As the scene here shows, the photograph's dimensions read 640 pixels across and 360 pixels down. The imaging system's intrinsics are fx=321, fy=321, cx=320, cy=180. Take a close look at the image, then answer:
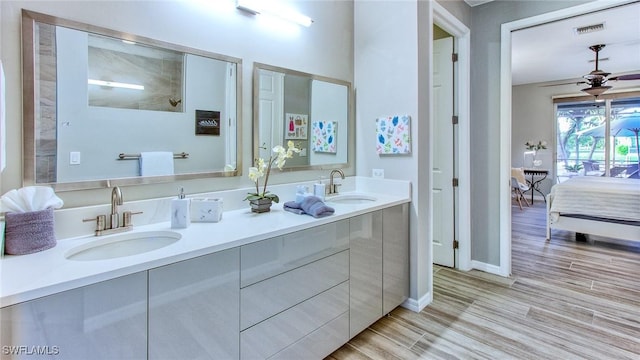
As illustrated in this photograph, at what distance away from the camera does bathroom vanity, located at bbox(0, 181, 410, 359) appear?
97 centimetres

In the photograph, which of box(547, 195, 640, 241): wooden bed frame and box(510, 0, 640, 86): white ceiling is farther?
box(547, 195, 640, 241): wooden bed frame

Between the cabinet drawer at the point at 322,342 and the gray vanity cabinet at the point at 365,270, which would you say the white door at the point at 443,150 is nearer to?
the gray vanity cabinet at the point at 365,270

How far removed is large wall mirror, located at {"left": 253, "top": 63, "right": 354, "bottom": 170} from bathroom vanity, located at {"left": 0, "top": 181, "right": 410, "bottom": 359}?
525mm

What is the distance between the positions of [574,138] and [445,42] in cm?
603

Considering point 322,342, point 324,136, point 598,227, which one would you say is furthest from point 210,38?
point 598,227

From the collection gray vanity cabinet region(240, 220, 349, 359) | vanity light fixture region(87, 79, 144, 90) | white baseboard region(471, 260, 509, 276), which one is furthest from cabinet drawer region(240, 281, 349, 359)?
white baseboard region(471, 260, 509, 276)

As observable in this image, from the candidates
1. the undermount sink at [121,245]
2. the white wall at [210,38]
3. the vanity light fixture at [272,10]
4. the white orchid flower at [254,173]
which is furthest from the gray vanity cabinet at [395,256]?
the vanity light fixture at [272,10]

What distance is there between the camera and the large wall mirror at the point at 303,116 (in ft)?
7.16

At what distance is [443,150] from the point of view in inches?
130

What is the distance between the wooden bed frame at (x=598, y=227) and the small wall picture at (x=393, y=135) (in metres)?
3.23

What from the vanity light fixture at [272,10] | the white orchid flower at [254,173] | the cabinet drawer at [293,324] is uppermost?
the vanity light fixture at [272,10]

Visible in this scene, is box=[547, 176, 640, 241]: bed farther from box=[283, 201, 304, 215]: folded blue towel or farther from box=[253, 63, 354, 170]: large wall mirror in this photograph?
box=[283, 201, 304, 215]: folded blue towel

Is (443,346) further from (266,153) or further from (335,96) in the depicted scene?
(335,96)

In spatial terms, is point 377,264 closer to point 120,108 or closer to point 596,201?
point 120,108
